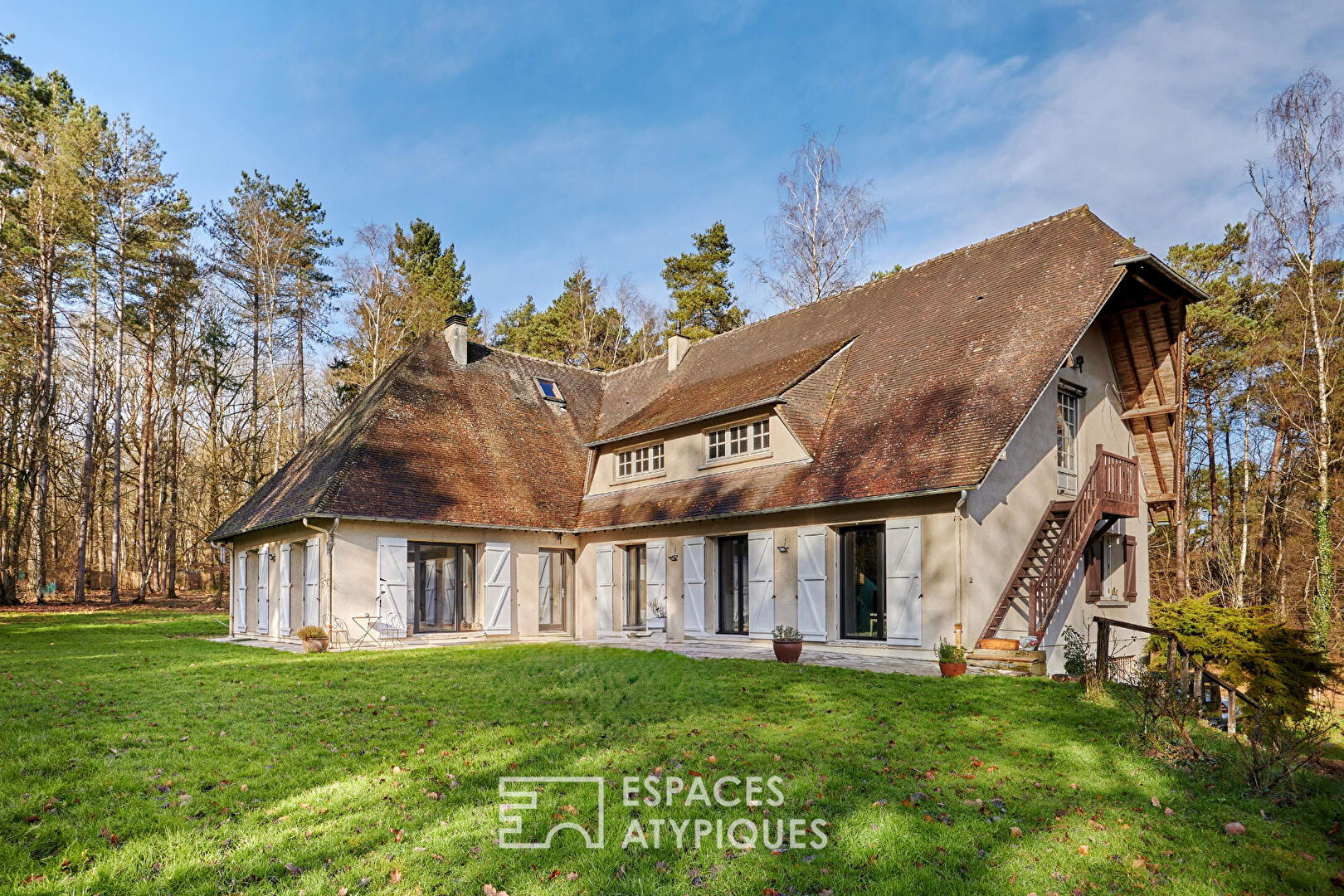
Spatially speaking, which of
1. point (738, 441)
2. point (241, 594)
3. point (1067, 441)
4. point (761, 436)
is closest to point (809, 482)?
point (761, 436)

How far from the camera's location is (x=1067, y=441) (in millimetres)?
14977

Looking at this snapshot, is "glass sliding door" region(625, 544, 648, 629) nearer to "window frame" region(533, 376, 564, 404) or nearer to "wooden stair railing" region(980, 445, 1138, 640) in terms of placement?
"window frame" region(533, 376, 564, 404)

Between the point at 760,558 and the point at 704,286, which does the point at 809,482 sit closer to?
the point at 760,558

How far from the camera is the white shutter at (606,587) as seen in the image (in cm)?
1761

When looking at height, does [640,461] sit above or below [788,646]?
above

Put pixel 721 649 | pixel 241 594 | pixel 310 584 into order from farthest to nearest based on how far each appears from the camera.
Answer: pixel 241 594
pixel 310 584
pixel 721 649

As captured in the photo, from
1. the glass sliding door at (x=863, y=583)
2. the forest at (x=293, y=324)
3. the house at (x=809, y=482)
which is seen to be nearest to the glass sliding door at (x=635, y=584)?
the house at (x=809, y=482)

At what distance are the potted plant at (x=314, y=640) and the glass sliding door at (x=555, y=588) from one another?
5151mm

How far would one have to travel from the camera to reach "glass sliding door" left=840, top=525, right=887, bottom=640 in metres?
13.7

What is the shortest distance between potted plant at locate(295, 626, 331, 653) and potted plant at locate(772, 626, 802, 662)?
792 centimetres

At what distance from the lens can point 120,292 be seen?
86.6ft

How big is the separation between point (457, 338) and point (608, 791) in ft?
53.8

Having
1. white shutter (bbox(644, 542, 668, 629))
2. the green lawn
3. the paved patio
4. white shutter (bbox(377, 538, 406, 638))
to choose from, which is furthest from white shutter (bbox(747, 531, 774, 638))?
white shutter (bbox(377, 538, 406, 638))

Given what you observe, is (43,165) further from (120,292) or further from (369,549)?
(369,549)
